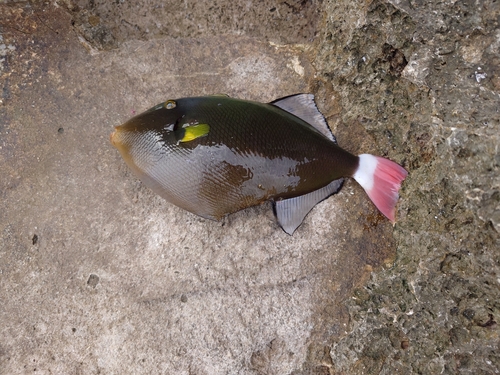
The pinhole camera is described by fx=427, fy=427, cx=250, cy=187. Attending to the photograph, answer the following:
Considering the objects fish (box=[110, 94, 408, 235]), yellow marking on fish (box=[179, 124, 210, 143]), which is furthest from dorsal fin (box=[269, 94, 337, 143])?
yellow marking on fish (box=[179, 124, 210, 143])

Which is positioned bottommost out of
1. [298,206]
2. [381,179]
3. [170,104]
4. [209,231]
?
[209,231]

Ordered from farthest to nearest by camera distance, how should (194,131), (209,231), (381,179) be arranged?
(209,231), (381,179), (194,131)

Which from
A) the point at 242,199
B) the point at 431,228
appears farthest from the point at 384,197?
the point at 242,199

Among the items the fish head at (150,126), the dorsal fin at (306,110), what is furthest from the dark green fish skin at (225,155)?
the dorsal fin at (306,110)

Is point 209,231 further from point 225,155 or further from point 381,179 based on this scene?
point 381,179

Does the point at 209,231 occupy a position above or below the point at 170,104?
below

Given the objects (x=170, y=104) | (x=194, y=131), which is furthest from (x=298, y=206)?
(x=170, y=104)

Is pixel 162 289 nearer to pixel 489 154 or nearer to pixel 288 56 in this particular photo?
pixel 288 56
